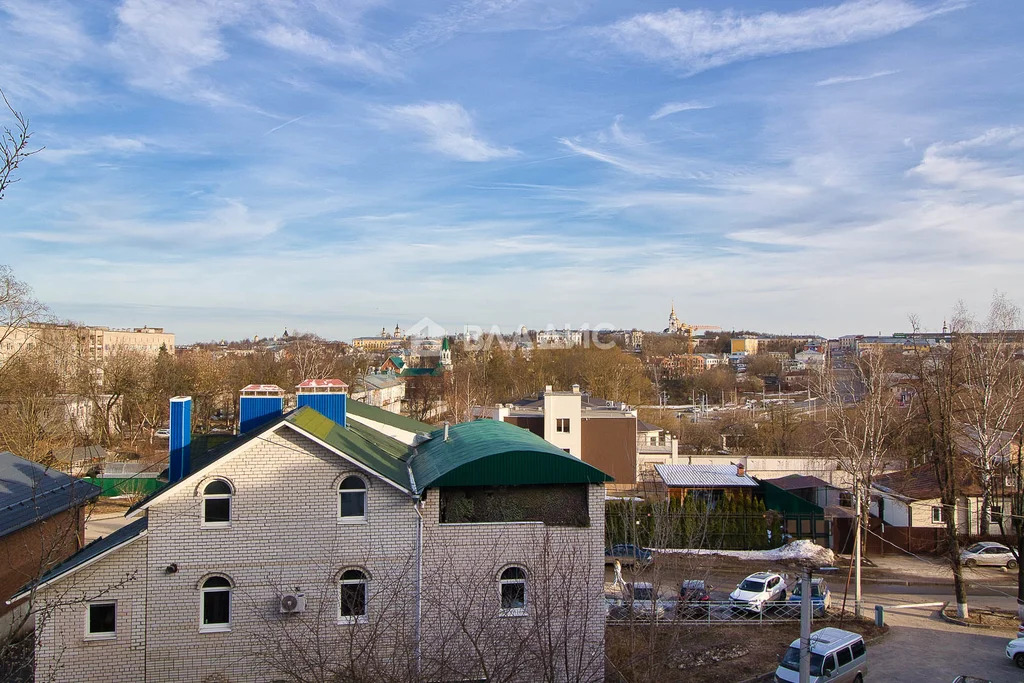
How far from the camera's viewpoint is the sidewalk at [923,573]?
846 inches

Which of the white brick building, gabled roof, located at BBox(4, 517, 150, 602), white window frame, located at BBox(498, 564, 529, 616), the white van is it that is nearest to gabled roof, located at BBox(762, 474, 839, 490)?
the white van

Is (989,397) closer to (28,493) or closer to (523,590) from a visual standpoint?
(523,590)

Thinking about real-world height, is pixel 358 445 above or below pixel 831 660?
above

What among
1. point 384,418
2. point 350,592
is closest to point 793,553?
point 384,418

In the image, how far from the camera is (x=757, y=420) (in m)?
55.5

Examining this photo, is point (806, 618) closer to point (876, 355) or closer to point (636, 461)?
point (876, 355)

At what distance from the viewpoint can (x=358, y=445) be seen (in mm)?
12477

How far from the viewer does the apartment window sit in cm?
1048

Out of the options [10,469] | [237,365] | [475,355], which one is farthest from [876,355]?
[237,365]

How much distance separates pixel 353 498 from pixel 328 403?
11.0 ft

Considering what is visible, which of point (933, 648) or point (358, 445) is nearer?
point (358, 445)

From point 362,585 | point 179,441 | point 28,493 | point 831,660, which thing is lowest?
point 831,660

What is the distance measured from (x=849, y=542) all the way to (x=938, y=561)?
→ 270 centimetres

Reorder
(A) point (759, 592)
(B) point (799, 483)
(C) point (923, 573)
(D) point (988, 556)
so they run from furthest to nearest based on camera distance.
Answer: (B) point (799, 483) → (D) point (988, 556) → (C) point (923, 573) → (A) point (759, 592)
